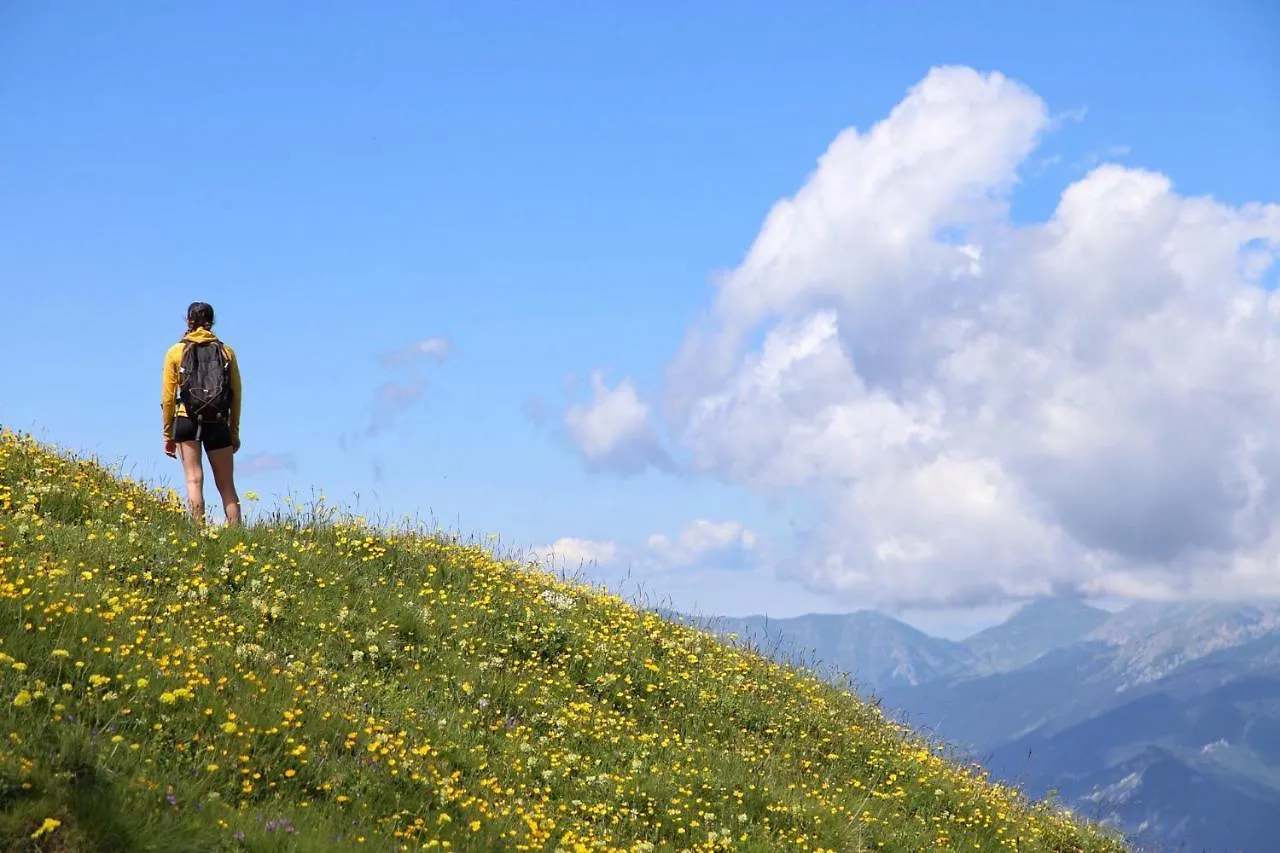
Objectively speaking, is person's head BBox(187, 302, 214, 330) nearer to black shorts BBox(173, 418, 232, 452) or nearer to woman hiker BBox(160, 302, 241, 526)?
woman hiker BBox(160, 302, 241, 526)

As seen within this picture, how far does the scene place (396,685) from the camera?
36.4 ft

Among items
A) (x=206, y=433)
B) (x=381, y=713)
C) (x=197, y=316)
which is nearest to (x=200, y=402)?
(x=206, y=433)

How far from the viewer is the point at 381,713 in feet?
33.4

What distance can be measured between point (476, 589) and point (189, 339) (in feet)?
16.4

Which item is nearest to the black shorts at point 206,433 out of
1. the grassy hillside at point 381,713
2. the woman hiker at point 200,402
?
the woman hiker at point 200,402

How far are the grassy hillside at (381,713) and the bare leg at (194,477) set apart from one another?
0.28 metres

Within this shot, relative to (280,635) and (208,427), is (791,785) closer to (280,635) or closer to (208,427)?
(280,635)

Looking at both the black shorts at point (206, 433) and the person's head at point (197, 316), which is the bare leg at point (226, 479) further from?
the person's head at point (197, 316)

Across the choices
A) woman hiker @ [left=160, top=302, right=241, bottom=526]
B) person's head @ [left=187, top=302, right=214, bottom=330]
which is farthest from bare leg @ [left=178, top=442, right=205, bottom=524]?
person's head @ [left=187, top=302, right=214, bottom=330]

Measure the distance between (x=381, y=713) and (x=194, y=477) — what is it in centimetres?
563

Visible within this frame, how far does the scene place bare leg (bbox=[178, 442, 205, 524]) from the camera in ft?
45.9

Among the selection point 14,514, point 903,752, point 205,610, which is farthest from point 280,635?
point 903,752

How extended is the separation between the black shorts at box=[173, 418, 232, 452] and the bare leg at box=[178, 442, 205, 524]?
0.32 ft

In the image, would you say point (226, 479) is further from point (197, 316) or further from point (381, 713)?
point (381, 713)
